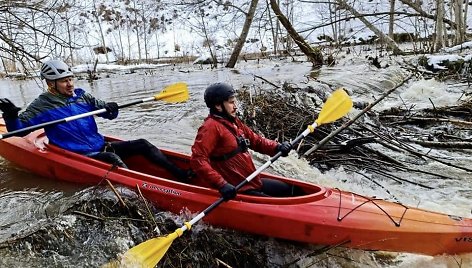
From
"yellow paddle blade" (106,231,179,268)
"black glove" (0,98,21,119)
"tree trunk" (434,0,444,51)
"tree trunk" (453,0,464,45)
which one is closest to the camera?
"yellow paddle blade" (106,231,179,268)

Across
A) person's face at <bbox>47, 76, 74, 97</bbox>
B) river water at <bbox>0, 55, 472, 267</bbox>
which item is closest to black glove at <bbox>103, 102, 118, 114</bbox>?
person's face at <bbox>47, 76, 74, 97</bbox>

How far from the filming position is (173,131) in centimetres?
721

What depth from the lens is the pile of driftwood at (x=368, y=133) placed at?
5.64 meters

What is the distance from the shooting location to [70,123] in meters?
4.66

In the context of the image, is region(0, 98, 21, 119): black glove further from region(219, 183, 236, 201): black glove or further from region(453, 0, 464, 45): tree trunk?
region(453, 0, 464, 45): tree trunk

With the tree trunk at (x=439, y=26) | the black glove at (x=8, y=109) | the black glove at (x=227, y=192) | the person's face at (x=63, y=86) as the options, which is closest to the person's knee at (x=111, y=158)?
the person's face at (x=63, y=86)

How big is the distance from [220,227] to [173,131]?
366cm

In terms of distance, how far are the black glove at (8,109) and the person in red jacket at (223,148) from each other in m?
1.92

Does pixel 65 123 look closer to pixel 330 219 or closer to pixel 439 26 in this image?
pixel 330 219

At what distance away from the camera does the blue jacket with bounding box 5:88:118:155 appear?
178 inches

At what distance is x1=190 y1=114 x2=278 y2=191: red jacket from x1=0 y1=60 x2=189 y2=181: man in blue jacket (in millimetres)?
733

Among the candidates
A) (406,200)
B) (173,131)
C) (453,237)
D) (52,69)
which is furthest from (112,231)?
(173,131)

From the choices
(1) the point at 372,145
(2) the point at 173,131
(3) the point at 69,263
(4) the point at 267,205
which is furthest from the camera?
(2) the point at 173,131

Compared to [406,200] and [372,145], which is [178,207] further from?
[372,145]
